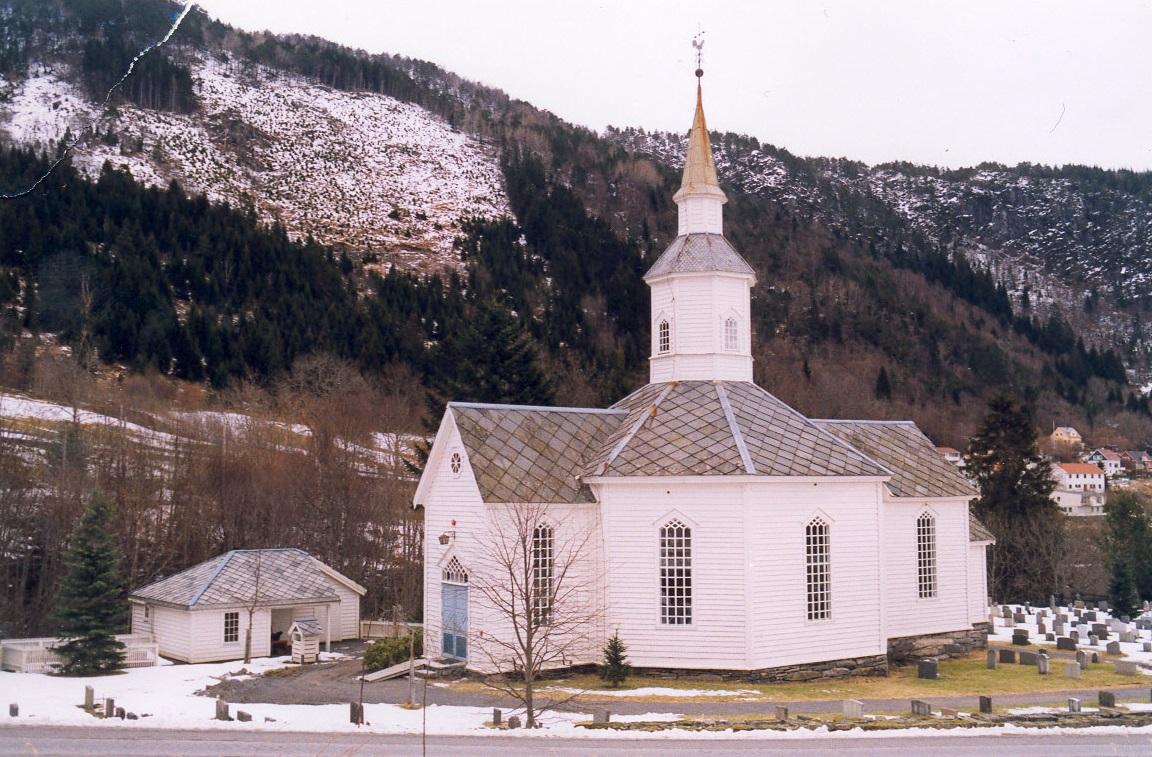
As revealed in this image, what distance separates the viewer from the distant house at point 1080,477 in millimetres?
117438

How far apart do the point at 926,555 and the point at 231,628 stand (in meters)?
22.0

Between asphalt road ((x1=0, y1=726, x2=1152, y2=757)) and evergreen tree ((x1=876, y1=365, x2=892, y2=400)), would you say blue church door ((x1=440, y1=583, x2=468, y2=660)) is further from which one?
evergreen tree ((x1=876, y1=365, x2=892, y2=400))

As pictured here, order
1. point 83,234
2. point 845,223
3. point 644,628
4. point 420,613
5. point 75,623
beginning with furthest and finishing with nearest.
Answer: point 845,223
point 83,234
point 420,613
point 75,623
point 644,628

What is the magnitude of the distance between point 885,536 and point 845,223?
162m

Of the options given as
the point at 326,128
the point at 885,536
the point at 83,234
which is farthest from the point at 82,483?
the point at 326,128

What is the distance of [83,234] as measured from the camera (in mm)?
89875

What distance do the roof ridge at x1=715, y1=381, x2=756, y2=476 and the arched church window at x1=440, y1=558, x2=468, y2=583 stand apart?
320 inches

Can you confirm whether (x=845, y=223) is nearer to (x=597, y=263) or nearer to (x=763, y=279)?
(x=763, y=279)

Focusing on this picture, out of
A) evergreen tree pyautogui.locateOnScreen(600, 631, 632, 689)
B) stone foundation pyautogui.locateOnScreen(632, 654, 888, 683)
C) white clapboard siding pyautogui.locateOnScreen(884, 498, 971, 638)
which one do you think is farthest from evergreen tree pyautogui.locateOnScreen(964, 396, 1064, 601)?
evergreen tree pyautogui.locateOnScreen(600, 631, 632, 689)

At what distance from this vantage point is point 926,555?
32938 mm

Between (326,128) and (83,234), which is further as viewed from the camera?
(326,128)

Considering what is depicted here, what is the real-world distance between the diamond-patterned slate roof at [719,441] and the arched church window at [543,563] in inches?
83.5

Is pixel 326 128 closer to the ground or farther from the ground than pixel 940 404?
farther from the ground

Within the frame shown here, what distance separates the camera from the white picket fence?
3045cm
